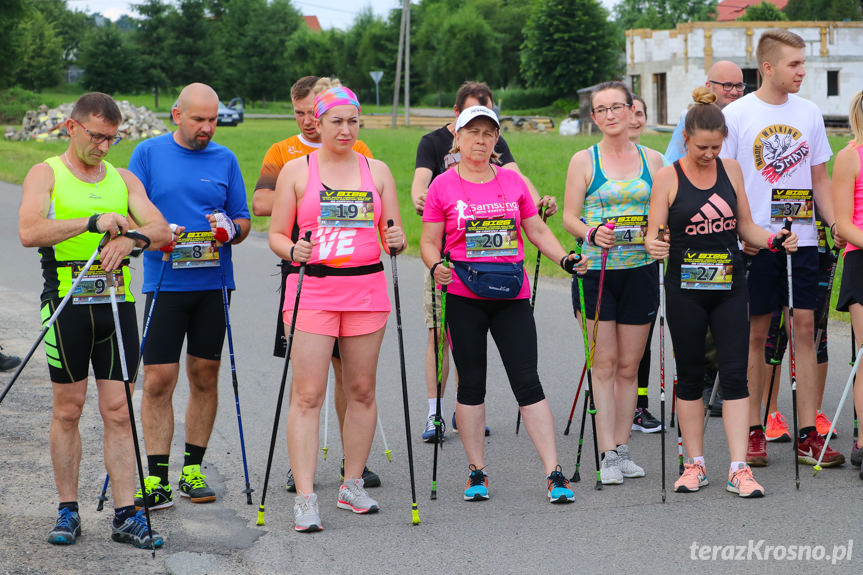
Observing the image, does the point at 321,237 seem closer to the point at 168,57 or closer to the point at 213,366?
the point at 213,366

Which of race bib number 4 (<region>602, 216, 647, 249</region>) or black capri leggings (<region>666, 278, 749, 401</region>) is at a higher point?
race bib number 4 (<region>602, 216, 647, 249</region>)

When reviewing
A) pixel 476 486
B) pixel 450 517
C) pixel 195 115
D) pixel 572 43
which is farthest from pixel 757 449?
pixel 572 43

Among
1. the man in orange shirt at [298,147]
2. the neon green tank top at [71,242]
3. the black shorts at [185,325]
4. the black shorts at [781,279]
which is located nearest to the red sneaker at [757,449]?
the black shorts at [781,279]

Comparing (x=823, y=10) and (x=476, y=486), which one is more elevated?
(x=823, y=10)

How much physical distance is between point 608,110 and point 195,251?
247cm

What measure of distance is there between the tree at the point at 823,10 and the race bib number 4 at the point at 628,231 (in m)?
72.4

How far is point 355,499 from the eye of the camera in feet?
17.7

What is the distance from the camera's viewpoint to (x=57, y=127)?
1720 inches

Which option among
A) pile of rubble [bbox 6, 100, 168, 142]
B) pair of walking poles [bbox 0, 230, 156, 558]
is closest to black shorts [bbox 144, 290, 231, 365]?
pair of walking poles [bbox 0, 230, 156, 558]

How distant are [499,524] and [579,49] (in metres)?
66.7

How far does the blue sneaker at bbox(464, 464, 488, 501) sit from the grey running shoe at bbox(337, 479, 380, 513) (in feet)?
1.66
